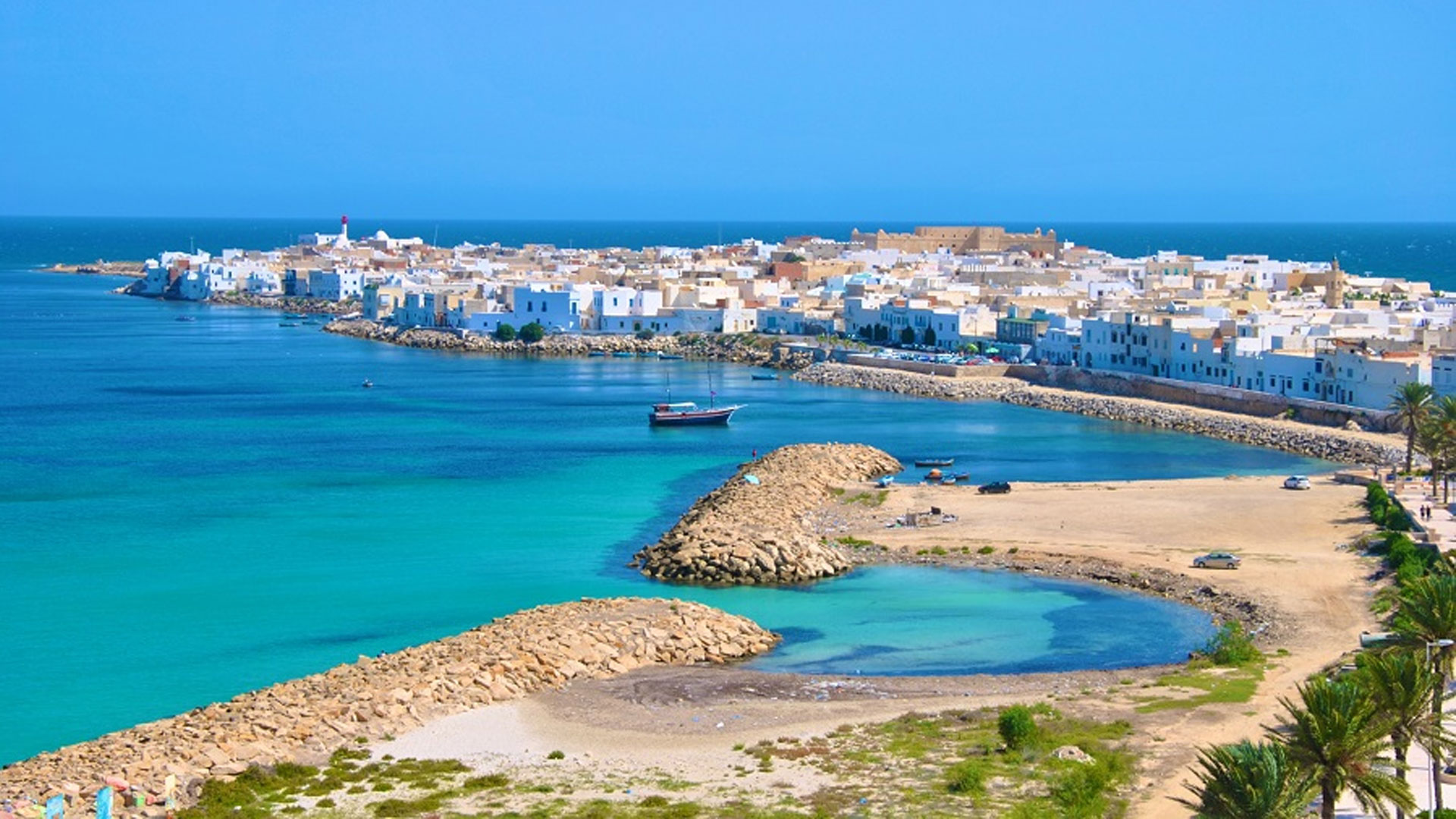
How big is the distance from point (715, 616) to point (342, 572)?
677 centimetres

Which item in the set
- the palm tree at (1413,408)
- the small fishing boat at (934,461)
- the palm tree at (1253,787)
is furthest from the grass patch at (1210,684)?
the small fishing boat at (934,461)

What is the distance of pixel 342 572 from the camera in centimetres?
2509

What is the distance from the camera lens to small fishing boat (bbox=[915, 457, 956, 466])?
34531mm

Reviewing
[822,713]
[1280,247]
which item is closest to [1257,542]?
[822,713]

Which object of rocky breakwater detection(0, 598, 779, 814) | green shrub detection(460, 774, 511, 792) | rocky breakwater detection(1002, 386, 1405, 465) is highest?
rocky breakwater detection(1002, 386, 1405, 465)

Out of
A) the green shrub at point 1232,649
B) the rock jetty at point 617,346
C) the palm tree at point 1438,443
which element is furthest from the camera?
the rock jetty at point 617,346

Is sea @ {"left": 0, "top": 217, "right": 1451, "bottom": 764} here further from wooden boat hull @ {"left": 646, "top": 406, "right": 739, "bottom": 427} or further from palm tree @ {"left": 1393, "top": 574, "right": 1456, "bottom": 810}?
palm tree @ {"left": 1393, "top": 574, "right": 1456, "bottom": 810}

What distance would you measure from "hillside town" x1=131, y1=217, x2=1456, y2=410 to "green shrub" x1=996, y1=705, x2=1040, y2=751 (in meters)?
24.1

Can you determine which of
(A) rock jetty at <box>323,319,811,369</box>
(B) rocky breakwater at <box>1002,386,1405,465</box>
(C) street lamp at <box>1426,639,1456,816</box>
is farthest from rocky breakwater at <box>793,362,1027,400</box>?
(C) street lamp at <box>1426,639,1456,816</box>

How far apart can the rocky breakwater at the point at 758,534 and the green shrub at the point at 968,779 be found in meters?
9.33

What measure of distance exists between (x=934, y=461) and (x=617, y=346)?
32.2 metres

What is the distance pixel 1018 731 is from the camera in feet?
50.2

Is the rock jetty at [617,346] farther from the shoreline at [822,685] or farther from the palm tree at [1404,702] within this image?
the palm tree at [1404,702]

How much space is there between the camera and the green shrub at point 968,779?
14203 millimetres
